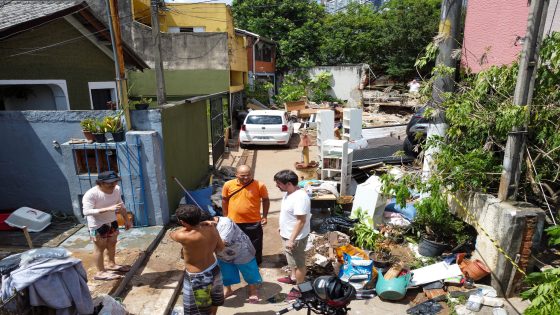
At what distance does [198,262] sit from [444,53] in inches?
197

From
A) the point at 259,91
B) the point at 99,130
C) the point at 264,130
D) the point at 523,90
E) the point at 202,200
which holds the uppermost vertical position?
the point at 523,90

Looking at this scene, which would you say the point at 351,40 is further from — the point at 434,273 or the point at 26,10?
the point at 434,273

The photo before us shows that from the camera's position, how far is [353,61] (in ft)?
97.4

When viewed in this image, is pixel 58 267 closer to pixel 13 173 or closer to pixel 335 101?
pixel 13 173

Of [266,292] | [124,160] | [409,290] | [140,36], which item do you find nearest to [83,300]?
[266,292]

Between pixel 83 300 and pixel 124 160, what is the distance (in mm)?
3235

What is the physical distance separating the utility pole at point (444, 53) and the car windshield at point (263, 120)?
320 inches

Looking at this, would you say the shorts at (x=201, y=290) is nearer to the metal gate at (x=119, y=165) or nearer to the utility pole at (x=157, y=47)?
the metal gate at (x=119, y=165)

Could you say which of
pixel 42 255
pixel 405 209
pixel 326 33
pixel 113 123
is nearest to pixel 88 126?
pixel 113 123

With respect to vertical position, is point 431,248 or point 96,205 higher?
point 96,205

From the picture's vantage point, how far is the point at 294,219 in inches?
178

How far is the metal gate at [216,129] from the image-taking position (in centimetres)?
1137

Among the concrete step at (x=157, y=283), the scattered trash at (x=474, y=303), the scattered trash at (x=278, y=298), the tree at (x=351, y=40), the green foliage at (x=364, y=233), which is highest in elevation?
the tree at (x=351, y=40)

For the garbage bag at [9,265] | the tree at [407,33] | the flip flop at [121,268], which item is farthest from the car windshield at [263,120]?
the tree at [407,33]
